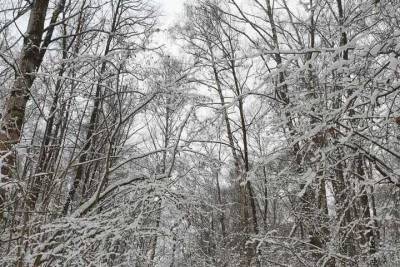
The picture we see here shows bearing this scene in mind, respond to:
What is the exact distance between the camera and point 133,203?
3.94 meters

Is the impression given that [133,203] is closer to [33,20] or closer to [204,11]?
[33,20]

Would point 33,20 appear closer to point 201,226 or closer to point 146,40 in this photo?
point 146,40

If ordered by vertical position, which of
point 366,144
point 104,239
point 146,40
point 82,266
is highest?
point 146,40

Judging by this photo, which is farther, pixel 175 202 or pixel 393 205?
pixel 175 202

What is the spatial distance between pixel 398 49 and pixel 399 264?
5.02 m

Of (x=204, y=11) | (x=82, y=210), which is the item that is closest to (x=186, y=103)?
(x=82, y=210)

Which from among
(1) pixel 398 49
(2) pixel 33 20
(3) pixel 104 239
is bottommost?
(3) pixel 104 239

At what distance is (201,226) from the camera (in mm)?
4500

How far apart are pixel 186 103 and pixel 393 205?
121 inches

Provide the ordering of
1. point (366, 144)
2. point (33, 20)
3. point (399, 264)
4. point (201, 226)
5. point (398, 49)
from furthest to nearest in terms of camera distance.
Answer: point (399, 264)
point (33, 20)
point (201, 226)
point (366, 144)
point (398, 49)

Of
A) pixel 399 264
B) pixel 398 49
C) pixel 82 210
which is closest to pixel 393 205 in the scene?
pixel 398 49

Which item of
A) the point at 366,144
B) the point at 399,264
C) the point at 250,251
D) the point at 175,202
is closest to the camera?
the point at 366,144

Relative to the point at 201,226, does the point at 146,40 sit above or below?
above

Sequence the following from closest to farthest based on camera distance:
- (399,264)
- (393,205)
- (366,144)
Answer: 1. (393,205)
2. (366,144)
3. (399,264)
